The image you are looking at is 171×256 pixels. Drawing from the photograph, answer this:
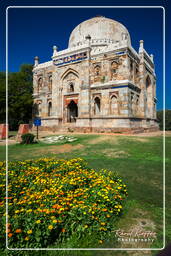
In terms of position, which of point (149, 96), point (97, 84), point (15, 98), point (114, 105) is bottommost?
point (114, 105)

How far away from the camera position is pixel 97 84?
21766mm

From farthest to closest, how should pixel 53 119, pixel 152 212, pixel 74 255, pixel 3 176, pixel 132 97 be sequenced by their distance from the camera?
pixel 53 119 < pixel 132 97 < pixel 3 176 < pixel 152 212 < pixel 74 255

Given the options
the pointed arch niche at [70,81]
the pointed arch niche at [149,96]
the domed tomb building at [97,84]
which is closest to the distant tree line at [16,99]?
the domed tomb building at [97,84]

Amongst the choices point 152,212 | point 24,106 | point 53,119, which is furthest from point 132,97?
point 152,212

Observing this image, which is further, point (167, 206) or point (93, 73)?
point (93, 73)

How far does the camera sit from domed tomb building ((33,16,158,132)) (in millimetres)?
19938

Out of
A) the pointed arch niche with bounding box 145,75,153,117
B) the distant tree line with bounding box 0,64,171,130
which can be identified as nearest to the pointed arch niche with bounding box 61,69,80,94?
the distant tree line with bounding box 0,64,171,130

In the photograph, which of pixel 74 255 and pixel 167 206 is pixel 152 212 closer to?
pixel 167 206

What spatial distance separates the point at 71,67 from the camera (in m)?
23.7

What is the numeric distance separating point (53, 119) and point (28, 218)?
23.1 m

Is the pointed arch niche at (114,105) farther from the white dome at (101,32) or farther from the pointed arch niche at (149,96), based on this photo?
the white dome at (101,32)

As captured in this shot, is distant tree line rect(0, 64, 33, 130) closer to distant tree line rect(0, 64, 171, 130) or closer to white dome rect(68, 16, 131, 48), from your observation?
distant tree line rect(0, 64, 171, 130)

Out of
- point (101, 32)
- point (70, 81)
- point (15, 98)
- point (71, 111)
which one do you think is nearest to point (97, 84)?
point (70, 81)

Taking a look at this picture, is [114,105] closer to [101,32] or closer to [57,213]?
[101,32]
